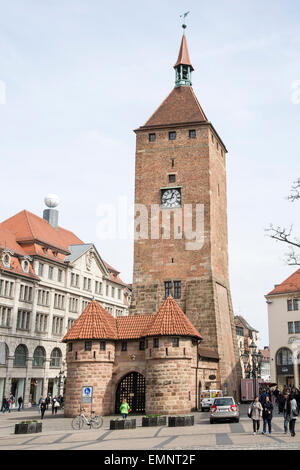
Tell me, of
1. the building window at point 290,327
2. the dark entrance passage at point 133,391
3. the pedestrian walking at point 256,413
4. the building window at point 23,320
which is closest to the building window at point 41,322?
the building window at point 23,320

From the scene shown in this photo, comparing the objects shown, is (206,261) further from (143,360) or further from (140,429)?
(140,429)

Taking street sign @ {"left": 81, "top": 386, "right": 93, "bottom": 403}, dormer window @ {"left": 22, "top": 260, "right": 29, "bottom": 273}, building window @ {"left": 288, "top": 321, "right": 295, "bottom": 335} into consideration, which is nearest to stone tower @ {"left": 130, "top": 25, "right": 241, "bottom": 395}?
street sign @ {"left": 81, "top": 386, "right": 93, "bottom": 403}

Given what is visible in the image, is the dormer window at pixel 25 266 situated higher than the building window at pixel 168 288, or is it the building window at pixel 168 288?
the dormer window at pixel 25 266

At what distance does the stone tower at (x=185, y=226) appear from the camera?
40750 millimetres

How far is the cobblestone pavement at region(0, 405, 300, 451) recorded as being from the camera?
16516 mm

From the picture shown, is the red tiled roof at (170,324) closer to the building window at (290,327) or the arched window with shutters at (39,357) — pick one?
the arched window with shutters at (39,357)

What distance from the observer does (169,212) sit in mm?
43406

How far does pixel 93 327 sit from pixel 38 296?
19.9 m

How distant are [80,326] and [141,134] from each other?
20.0 metres

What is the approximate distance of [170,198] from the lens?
44.0 metres

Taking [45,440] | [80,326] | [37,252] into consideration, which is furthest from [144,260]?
[45,440]

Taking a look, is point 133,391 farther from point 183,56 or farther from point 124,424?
point 183,56

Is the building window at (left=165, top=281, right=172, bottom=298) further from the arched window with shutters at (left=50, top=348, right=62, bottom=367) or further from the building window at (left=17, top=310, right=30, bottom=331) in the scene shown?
the arched window with shutters at (left=50, top=348, right=62, bottom=367)

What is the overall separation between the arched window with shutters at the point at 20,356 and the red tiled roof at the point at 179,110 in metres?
23.4
